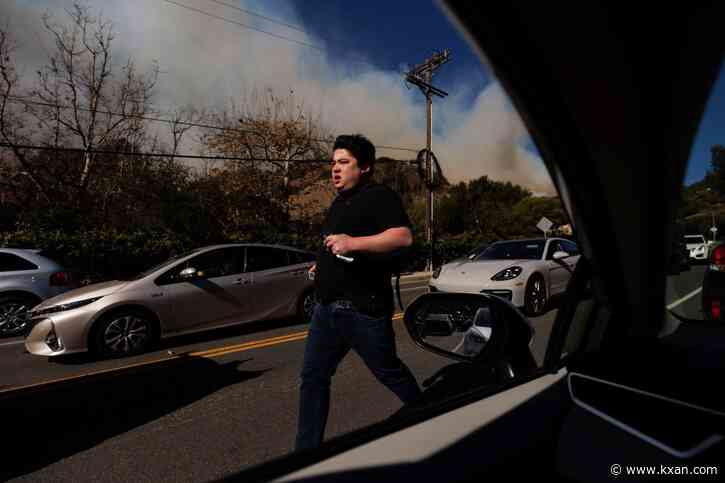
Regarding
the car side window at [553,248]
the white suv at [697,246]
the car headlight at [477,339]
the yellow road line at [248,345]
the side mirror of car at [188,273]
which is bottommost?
the yellow road line at [248,345]

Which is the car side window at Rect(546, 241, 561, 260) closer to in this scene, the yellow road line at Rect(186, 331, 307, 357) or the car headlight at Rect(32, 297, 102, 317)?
the yellow road line at Rect(186, 331, 307, 357)

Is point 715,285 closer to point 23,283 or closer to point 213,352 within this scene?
point 213,352

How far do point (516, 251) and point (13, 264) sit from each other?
892 cm

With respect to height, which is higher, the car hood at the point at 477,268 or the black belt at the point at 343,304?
the black belt at the point at 343,304

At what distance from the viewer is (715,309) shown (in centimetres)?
100

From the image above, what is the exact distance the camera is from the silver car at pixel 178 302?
16.5 ft

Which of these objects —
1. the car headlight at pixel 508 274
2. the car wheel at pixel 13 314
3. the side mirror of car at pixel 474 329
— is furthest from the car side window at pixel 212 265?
the side mirror of car at pixel 474 329

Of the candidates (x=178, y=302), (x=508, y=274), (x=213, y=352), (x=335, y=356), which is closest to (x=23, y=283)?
(x=178, y=302)

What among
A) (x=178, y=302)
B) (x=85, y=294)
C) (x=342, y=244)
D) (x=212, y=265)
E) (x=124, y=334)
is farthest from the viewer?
(x=212, y=265)

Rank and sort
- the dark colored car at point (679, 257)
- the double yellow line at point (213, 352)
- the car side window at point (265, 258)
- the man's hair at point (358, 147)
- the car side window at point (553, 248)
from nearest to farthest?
the dark colored car at point (679, 257) → the man's hair at point (358, 147) → the double yellow line at point (213, 352) → the car side window at point (265, 258) → the car side window at point (553, 248)

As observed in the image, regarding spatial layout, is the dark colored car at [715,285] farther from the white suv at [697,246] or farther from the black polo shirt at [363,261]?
the black polo shirt at [363,261]

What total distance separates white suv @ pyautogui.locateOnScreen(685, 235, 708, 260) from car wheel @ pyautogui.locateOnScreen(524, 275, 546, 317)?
6021 mm

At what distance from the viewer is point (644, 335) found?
3.33 feet

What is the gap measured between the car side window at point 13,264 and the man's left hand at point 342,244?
7891 millimetres
